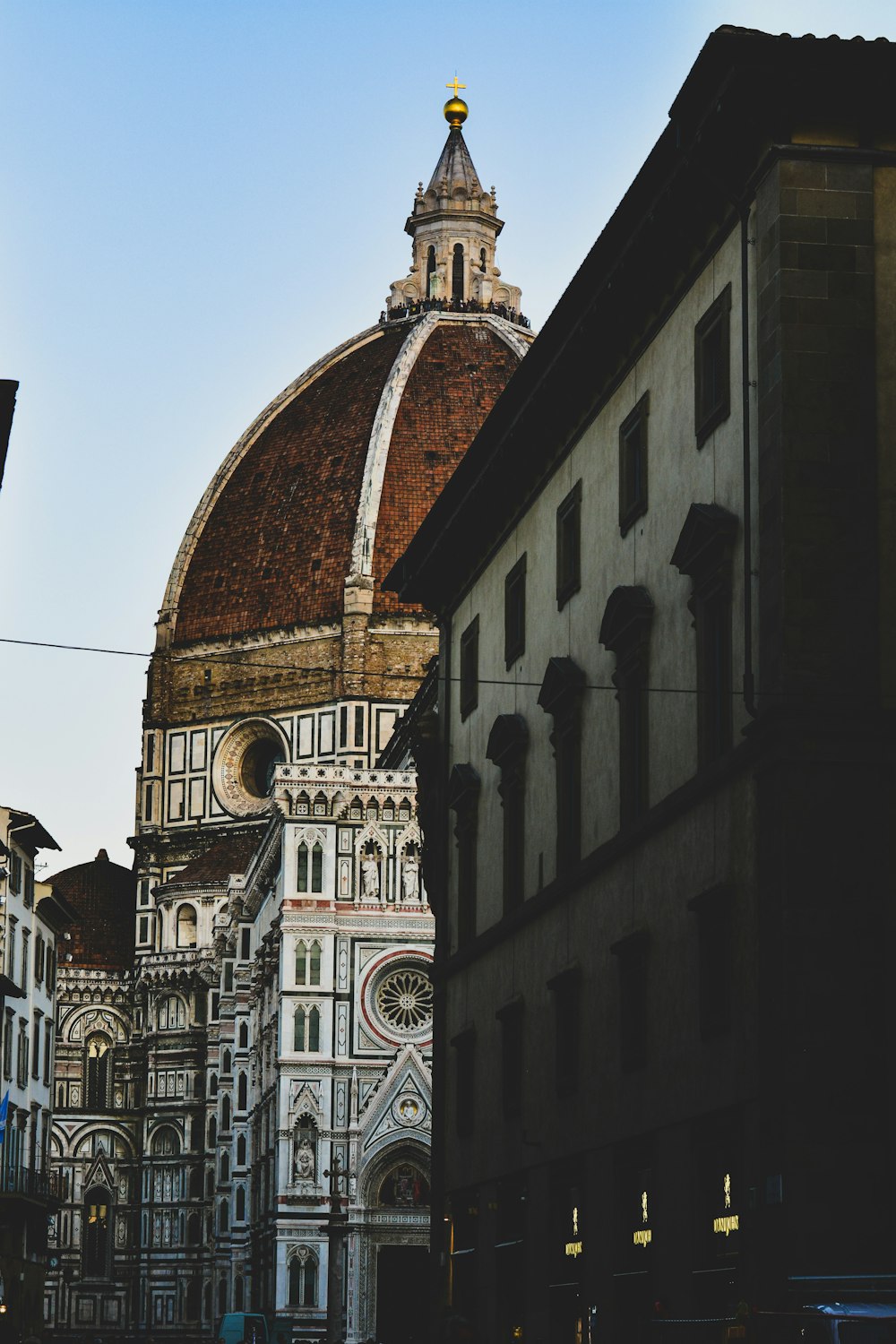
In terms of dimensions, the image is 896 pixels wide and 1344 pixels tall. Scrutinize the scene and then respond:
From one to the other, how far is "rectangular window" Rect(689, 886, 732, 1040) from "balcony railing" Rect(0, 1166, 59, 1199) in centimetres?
3758

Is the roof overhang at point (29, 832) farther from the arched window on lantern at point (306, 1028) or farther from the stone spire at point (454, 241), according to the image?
the stone spire at point (454, 241)

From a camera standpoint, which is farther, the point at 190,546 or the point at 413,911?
the point at 190,546

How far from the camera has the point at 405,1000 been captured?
237 ft

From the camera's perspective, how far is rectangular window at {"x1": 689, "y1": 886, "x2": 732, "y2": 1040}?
2241 centimetres

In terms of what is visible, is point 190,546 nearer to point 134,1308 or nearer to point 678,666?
point 134,1308

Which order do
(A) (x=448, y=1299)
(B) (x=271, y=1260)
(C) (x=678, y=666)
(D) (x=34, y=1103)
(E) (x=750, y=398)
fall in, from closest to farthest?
(E) (x=750, y=398) → (C) (x=678, y=666) → (A) (x=448, y=1299) → (D) (x=34, y=1103) → (B) (x=271, y=1260)

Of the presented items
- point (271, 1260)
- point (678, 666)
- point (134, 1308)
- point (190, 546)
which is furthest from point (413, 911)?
point (678, 666)

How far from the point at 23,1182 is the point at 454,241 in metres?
68.3

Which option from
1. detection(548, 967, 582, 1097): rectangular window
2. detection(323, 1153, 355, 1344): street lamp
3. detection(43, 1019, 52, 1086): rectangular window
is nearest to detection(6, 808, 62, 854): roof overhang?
detection(43, 1019, 52, 1086): rectangular window

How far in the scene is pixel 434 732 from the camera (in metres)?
37.7

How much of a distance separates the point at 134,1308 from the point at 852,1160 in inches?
3151

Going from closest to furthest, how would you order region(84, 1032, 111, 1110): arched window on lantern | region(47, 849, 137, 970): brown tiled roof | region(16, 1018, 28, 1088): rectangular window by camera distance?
region(16, 1018, 28, 1088): rectangular window, region(84, 1032, 111, 1110): arched window on lantern, region(47, 849, 137, 970): brown tiled roof

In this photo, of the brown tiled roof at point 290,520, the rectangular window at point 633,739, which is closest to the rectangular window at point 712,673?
the rectangular window at point 633,739

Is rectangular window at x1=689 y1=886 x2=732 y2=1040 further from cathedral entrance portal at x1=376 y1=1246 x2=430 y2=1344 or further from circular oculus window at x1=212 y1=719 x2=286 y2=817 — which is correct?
circular oculus window at x1=212 y1=719 x2=286 y2=817
